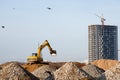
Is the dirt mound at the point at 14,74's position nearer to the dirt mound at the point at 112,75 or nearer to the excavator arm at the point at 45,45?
the dirt mound at the point at 112,75

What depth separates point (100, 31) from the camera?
149m

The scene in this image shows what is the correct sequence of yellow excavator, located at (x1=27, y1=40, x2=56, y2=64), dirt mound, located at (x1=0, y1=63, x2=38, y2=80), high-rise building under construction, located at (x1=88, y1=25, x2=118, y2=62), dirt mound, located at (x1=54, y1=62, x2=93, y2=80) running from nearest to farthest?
dirt mound, located at (x1=54, y1=62, x2=93, y2=80) → dirt mound, located at (x1=0, y1=63, x2=38, y2=80) → yellow excavator, located at (x1=27, y1=40, x2=56, y2=64) → high-rise building under construction, located at (x1=88, y1=25, x2=118, y2=62)

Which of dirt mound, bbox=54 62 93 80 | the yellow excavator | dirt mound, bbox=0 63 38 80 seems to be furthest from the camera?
the yellow excavator

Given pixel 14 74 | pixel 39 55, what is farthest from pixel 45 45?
pixel 14 74

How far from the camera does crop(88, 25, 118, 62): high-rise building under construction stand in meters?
138

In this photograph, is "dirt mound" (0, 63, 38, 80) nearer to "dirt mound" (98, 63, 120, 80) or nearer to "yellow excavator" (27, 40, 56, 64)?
"dirt mound" (98, 63, 120, 80)

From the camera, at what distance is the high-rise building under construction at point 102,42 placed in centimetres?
13788

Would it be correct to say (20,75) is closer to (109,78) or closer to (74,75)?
(74,75)

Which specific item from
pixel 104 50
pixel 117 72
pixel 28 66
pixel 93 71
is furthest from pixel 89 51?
pixel 117 72

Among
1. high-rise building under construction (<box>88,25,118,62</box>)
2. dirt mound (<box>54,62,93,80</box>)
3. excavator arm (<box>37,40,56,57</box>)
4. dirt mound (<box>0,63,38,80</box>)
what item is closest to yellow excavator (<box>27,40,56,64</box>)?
excavator arm (<box>37,40,56,57</box>)

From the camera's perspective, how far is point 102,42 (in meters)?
143

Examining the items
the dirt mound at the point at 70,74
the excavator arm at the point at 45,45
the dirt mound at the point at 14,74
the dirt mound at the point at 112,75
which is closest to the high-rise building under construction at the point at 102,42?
the excavator arm at the point at 45,45

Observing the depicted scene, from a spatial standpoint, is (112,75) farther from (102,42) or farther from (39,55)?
(102,42)

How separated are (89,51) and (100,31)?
510 inches
